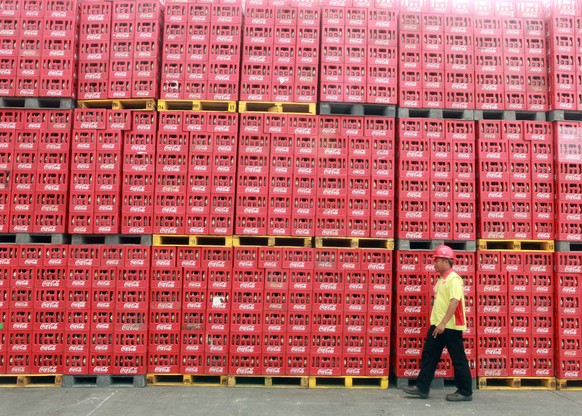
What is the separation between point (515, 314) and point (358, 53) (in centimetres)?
425

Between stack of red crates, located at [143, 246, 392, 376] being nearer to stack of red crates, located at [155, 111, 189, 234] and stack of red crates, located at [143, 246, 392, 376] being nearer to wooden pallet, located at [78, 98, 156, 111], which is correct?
stack of red crates, located at [155, 111, 189, 234]

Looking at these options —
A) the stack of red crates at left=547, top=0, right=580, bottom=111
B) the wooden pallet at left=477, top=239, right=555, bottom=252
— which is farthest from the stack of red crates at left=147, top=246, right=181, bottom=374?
the stack of red crates at left=547, top=0, right=580, bottom=111

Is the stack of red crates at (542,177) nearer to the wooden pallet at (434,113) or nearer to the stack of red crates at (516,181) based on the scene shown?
the stack of red crates at (516,181)

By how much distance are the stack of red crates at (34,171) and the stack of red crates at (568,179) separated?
22.4 feet

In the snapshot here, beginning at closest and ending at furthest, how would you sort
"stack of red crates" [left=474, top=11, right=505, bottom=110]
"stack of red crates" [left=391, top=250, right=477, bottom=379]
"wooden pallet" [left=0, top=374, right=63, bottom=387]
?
"wooden pallet" [left=0, top=374, right=63, bottom=387] → "stack of red crates" [left=391, top=250, right=477, bottom=379] → "stack of red crates" [left=474, top=11, right=505, bottom=110]

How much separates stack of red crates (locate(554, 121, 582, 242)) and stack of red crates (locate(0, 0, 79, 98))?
694 cm

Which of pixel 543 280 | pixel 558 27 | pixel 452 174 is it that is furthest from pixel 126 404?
pixel 558 27

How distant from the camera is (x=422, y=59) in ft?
22.1

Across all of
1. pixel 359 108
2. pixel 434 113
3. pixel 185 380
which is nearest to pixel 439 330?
pixel 434 113

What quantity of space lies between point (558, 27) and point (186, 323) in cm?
672

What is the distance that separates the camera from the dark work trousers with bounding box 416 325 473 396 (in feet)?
19.3

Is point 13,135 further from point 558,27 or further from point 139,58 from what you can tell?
point 558,27

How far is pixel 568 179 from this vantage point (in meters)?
6.53

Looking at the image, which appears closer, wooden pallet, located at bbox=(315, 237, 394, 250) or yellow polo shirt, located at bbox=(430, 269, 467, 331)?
yellow polo shirt, located at bbox=(430, 269, 467, 331)
